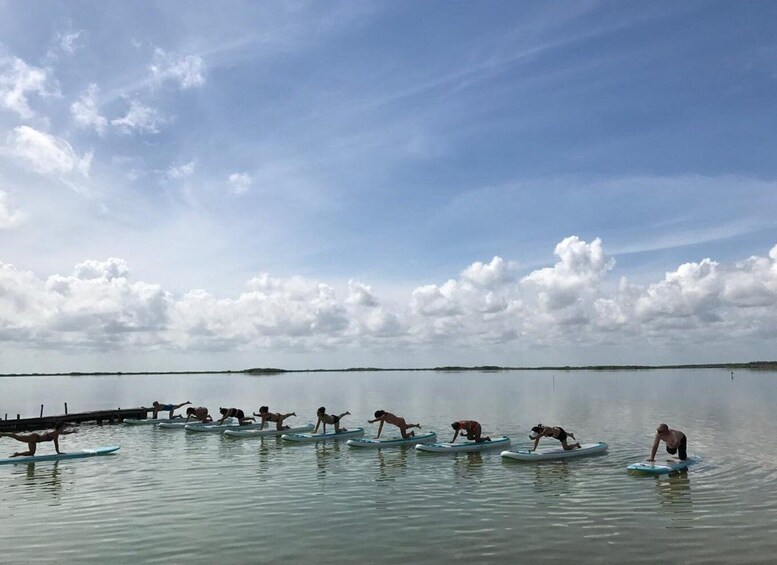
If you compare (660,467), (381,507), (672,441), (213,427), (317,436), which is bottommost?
(381,507)

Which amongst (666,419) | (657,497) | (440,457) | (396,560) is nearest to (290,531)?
(396,560)

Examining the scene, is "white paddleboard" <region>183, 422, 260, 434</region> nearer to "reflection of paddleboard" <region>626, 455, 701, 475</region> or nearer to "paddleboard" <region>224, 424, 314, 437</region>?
"paddleboard" <region>224, 424, 314, 437</region>

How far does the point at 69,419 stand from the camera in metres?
49.1

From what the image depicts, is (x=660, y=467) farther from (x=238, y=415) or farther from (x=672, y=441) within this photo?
(x=238, y=415)

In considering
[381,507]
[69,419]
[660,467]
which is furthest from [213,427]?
[660,467]

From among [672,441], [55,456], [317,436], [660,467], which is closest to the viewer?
[660,467]

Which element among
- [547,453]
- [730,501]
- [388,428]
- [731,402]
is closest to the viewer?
[730,501]

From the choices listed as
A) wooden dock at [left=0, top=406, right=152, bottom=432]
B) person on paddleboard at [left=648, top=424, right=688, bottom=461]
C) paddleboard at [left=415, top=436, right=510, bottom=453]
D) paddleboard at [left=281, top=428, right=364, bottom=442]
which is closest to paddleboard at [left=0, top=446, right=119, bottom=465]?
paddleboard at [left=281, top=428, right=364, bottom=442]

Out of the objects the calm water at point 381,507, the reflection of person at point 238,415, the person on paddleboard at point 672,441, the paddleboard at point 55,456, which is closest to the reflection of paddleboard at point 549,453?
the calm water at point 381,507

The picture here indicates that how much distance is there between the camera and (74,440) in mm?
38125

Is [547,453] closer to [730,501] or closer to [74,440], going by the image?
[730,501]

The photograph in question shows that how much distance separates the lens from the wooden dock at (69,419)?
45.4m

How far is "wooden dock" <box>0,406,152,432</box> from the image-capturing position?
45375 millimetres

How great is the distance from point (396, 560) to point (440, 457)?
14.7 meters
